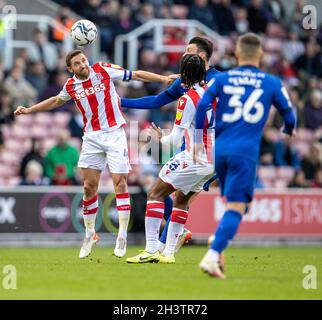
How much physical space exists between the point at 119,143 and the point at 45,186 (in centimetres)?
650

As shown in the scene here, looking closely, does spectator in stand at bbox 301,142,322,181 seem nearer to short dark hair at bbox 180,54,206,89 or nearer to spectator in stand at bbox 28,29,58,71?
spectator in stand at bbox 28,29,58,71

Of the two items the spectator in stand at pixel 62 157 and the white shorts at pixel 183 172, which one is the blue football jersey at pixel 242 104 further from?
the spectator in stand at pixel 62 157

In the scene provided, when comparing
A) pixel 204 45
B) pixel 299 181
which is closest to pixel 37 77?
pixel 299 181

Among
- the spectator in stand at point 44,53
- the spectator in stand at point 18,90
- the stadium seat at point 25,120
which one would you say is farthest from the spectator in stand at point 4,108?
the spectator in stand at point 44,53

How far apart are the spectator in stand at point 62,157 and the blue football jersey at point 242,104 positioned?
1054 cm

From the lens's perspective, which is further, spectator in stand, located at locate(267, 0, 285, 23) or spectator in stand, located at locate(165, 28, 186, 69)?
spectator in stand, located at locate(267, 0, 285, 23)

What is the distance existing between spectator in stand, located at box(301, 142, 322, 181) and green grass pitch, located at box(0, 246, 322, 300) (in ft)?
30.9

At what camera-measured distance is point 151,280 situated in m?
10.8

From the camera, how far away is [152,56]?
23859 mm

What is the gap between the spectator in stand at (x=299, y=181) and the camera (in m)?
22.6

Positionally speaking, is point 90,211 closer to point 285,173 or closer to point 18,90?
point 18,90

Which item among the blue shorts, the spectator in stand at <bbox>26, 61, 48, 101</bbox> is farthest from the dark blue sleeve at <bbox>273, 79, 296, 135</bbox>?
the spectator in stand at <bbox>26, 61, 48, 101</bbox>

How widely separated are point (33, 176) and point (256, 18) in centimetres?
956

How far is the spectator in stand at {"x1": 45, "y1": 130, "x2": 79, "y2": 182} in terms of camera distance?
816 inches
